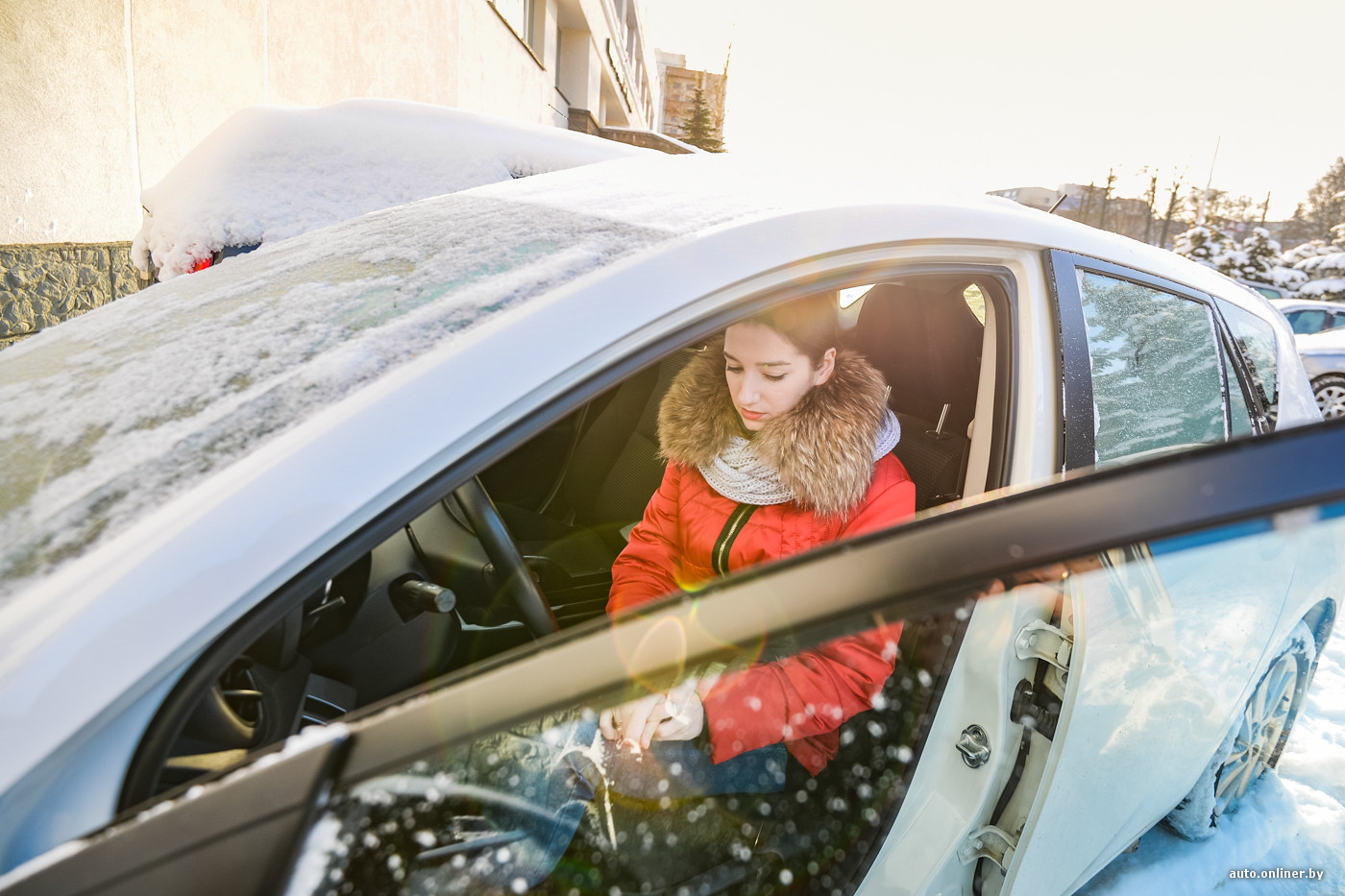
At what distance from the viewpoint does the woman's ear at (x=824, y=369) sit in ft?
4.89

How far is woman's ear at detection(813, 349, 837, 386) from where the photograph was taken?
149 cm

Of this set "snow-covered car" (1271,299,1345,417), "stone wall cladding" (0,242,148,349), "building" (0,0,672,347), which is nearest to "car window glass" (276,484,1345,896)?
"stone wall cladding" (0,242,148,349)

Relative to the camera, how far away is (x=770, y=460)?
1.43 m

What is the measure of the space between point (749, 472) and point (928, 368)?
2.09 feet

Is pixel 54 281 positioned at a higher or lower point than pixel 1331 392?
higher

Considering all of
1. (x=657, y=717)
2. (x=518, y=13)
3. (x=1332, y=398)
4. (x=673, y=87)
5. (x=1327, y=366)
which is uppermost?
(x=673, y=87)

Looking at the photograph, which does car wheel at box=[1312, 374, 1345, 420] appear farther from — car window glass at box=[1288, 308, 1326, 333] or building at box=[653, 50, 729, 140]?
building at box=[653, 50, 729, 140]

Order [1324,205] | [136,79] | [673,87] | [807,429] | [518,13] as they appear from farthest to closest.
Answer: [673,87]
[1324,205]
[518,13]
[136,79]
[807,429]

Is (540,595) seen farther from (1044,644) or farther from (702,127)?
(702,127)

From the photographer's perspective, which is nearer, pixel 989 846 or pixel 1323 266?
pixel 989 846

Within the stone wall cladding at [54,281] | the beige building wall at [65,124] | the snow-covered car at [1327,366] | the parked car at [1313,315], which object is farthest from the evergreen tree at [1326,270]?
the stone wall cladding at [54,281]

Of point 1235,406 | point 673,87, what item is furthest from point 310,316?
point 673,87

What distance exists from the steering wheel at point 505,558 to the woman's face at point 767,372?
0.54 metres

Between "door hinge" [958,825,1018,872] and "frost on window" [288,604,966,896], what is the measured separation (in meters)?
0.11
